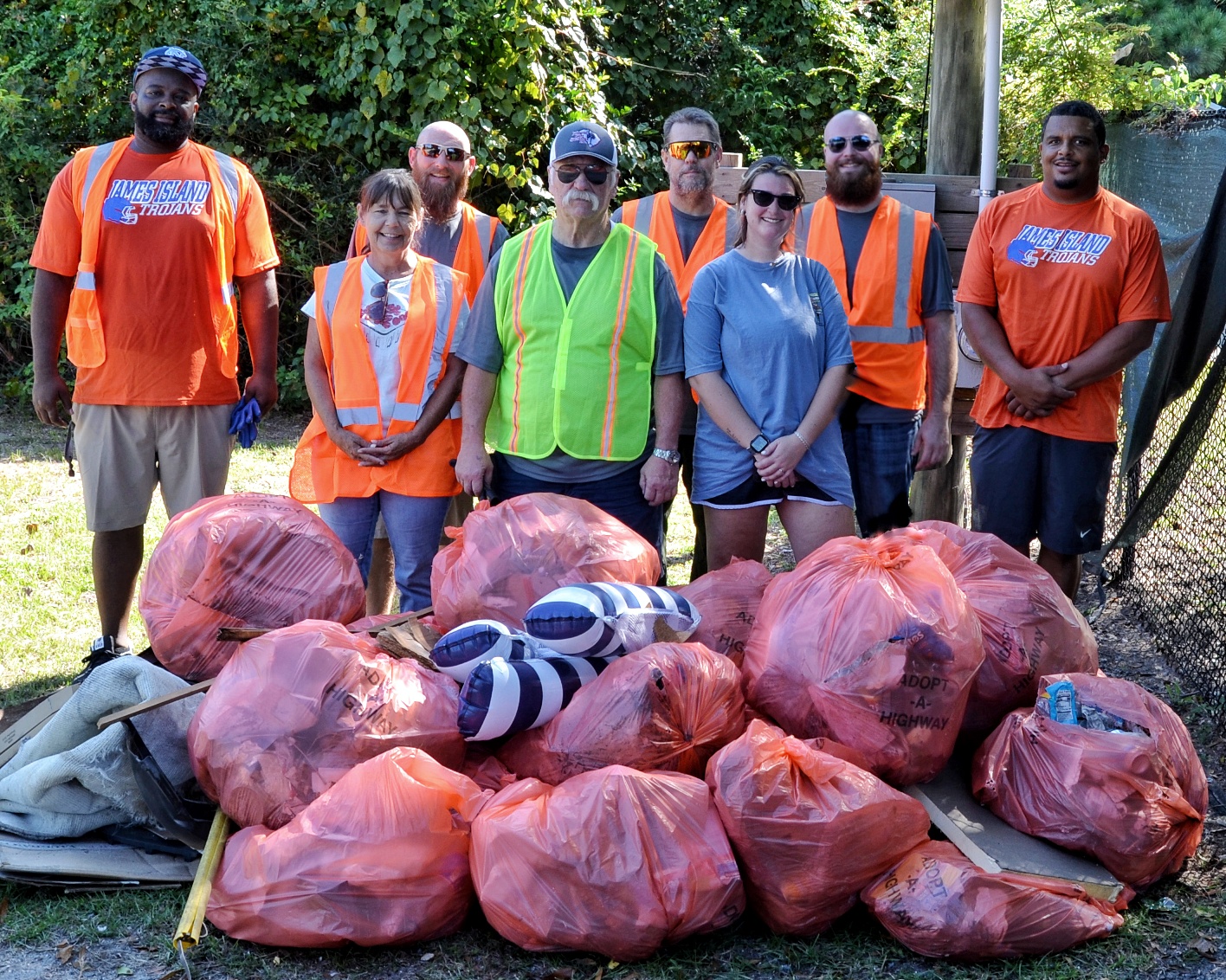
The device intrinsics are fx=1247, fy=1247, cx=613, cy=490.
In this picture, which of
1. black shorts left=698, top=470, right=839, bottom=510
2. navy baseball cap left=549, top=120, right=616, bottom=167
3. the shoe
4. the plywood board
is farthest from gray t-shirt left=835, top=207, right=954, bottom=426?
the shoe

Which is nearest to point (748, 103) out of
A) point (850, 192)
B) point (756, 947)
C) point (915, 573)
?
point (850, 192)

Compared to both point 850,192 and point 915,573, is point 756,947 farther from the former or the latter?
point 850,192

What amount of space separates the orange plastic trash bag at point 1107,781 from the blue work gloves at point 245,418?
2875 millimetres

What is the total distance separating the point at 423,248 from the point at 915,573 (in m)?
2.45

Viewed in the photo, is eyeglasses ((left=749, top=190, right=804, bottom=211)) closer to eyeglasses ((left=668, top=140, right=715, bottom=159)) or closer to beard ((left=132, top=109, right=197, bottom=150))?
eyeglasses ((left=668, top=140, right=715, bottom=159))

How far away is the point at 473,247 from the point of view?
4.86m

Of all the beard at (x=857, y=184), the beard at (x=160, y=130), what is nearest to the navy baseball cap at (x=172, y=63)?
the beard at (x=160, y=130)

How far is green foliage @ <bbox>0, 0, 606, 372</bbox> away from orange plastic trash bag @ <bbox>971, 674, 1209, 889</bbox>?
591cm

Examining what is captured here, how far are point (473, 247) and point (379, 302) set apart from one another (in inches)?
28.0

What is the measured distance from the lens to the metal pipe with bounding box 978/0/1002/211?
18.1ft

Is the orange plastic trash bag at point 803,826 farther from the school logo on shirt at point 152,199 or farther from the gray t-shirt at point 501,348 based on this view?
the school logo on shirt at point 152,199

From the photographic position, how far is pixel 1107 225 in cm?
436

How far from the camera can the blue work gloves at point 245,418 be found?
4680 millimetres

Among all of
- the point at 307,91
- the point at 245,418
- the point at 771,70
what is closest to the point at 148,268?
the point at 245,418
